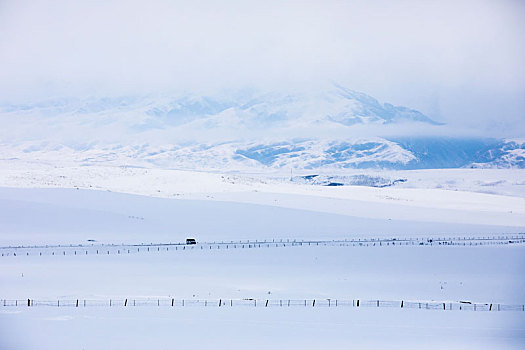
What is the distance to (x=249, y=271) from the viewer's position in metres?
50.4

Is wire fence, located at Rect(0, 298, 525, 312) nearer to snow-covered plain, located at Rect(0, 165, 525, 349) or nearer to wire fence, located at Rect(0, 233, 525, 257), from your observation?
snow-covered plain, located at Rect(0, 165, 525, 349)

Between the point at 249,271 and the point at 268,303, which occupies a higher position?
the point at 249,271

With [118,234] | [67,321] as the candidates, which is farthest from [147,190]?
[67,321]

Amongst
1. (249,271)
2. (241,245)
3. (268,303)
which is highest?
(241,245)

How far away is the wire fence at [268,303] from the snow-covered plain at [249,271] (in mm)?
835

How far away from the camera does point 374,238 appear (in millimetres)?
71625

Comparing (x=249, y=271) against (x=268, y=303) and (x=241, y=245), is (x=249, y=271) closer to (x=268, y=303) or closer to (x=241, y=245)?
(x=268, y=303)

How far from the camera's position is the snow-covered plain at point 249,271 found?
31.0 metres

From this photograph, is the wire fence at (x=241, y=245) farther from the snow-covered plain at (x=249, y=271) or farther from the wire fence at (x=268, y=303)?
the wire fence at (x=268, y=303)

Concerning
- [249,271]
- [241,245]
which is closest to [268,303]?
[249,271]

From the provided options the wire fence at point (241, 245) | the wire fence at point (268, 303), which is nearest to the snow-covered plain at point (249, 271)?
the wire fence at point (268, 303)

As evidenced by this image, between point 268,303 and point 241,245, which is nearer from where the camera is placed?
point 268,303

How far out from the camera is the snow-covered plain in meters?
31.0

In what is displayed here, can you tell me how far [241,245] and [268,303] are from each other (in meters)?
27.3
